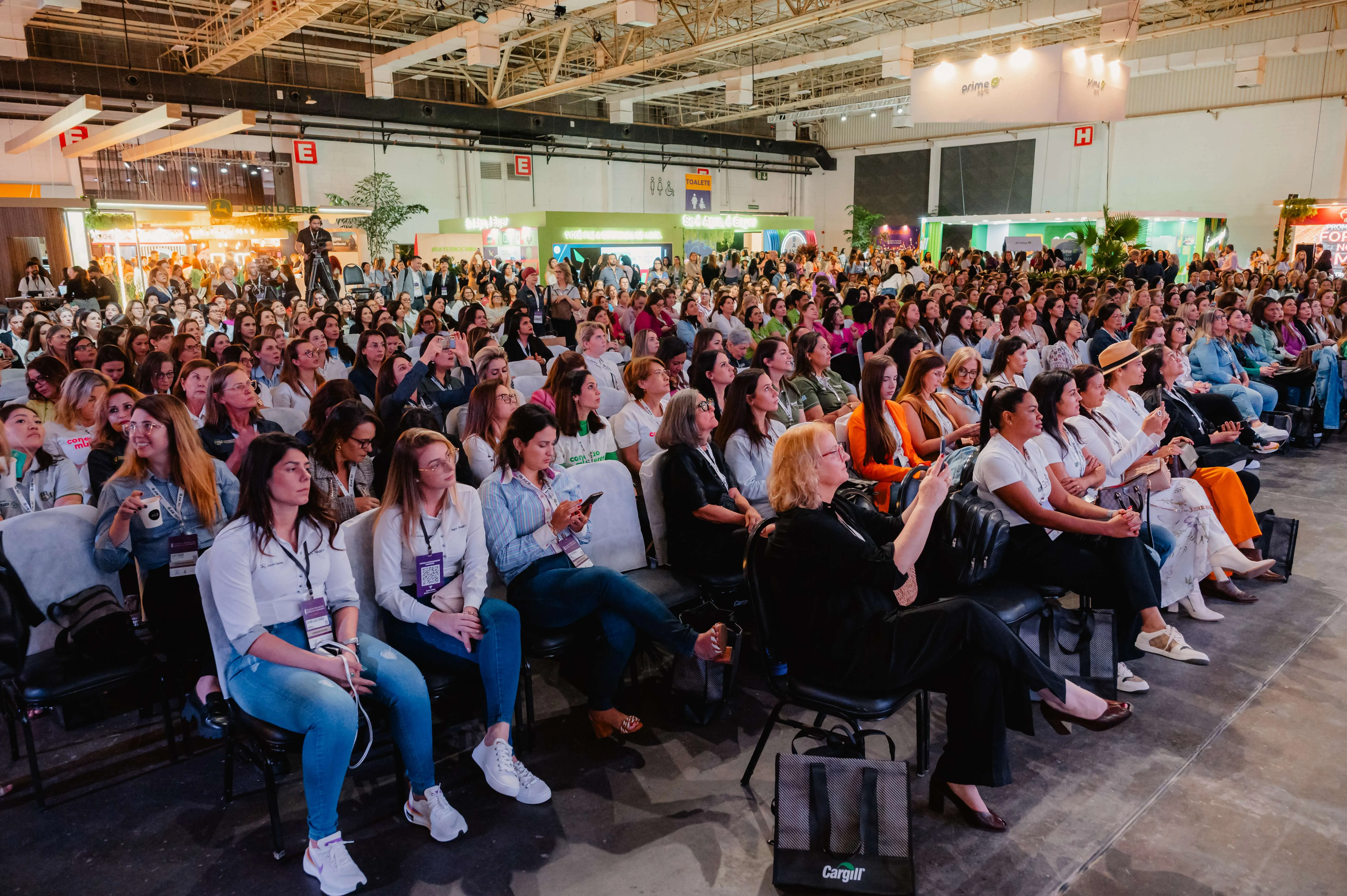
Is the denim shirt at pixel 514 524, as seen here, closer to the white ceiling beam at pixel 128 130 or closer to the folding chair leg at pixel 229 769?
the folding chair leg at pixel 229 769

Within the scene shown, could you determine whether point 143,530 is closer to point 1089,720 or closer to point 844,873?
point 844,873

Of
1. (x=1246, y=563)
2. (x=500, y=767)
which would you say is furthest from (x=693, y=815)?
(x=1246, y=563)

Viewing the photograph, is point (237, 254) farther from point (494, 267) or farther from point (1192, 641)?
point (1192, 641)

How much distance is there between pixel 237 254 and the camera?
16.7 meters

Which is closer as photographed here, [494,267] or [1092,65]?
[1092,65]

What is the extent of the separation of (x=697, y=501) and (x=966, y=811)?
4.70ft

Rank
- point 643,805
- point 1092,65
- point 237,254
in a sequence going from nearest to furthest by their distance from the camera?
point 643,805
point 1092,65
point 237,254

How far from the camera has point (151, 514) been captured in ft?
9.47

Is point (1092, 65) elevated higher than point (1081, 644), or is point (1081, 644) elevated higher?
point (1092, 65)

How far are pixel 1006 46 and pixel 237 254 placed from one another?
15955 mm

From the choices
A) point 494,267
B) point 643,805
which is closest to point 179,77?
point 494,267

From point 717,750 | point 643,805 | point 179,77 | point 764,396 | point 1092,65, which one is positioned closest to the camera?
point 643,805

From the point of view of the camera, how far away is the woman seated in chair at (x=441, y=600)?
2.73 meters

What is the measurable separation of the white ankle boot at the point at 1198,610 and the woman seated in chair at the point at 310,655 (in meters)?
3.46
